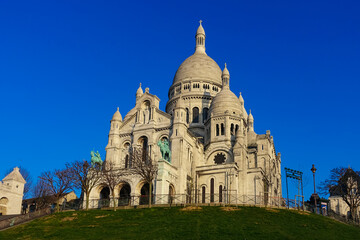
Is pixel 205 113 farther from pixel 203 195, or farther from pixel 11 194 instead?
pixel 11 194

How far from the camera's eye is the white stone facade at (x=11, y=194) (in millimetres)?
64787

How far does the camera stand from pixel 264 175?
234 ft

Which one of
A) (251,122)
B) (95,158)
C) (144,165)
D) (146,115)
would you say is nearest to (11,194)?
(95,158)

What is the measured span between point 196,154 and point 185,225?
32.0m

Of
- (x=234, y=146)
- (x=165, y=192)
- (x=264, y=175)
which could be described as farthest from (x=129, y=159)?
(x=264, y=175)

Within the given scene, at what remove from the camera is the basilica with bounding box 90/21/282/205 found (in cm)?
6234

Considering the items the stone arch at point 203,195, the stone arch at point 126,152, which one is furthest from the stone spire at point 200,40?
the stone arch at point 203,195

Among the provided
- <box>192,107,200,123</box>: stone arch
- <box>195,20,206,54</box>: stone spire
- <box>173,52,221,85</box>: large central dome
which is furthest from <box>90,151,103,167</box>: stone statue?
<box>195,20,206,54</box>: stone spire

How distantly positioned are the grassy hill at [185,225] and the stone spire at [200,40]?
202 feet

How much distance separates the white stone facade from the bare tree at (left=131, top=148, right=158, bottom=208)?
19.3m

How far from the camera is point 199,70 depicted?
303 feet

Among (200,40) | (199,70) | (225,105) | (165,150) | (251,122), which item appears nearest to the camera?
(165,150)

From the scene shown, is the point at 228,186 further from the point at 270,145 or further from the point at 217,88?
the point at 217,88

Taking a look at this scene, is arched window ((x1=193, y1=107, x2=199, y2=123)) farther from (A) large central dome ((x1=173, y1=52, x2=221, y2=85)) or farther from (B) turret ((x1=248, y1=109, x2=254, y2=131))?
(B) turret ((x1=248, y1=109, x2=254, y2=131))
